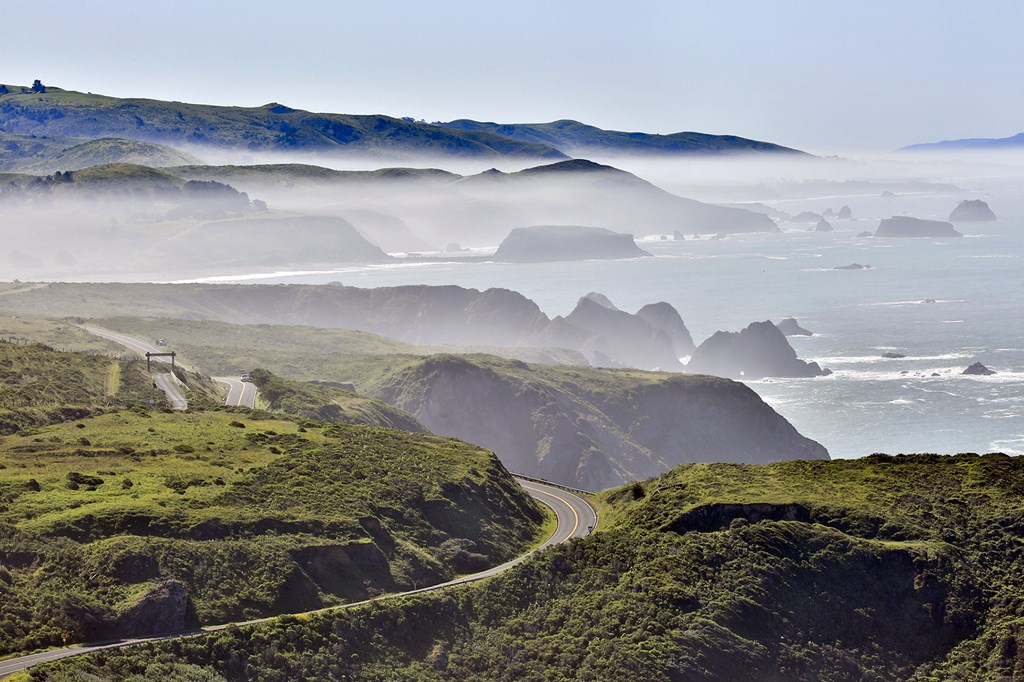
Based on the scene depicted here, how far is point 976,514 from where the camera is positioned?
54.2 m

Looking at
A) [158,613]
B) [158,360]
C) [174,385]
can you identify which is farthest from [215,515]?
[158,360]

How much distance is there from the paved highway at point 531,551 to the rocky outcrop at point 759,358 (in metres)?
109

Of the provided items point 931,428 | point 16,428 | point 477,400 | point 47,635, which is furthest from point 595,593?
point 931,428

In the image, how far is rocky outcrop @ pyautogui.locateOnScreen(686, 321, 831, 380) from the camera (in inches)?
7160

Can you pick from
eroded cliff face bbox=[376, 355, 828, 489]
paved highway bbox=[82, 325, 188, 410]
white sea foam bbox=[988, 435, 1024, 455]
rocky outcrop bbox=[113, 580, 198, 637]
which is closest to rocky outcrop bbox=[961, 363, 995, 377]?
white sea foam bbox=[988, 435, 1024, 455]

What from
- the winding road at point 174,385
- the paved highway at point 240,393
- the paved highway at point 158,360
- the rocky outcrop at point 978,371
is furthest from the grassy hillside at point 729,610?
the rocky outcrop at point 978,371

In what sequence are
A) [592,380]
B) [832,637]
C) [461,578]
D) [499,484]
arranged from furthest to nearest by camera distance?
1. [592,380]
2. [499,484]
3. [461,578]
4. [832,637]

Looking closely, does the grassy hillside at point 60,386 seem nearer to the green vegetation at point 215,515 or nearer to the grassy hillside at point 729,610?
the green vegetation at point 215,515

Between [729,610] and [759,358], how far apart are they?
137812mm

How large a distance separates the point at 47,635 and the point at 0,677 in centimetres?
386

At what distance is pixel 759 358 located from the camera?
600 feet

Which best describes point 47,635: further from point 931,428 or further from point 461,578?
point 931,428

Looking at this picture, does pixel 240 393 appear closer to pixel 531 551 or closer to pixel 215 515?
pixel 531 551

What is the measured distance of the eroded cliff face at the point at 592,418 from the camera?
12438cm
